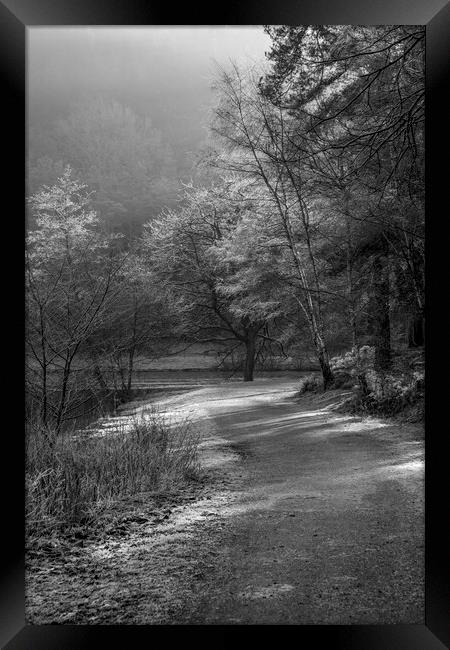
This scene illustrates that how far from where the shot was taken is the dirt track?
171 cm

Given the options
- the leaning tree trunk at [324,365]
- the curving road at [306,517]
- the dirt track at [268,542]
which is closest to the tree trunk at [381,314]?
the leaning tree trunk at [324,365]

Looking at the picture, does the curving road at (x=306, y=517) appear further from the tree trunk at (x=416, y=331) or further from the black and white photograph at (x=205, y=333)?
the tree trunk at (x=416, y=331)

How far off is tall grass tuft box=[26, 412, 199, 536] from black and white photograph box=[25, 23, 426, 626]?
0.04ft


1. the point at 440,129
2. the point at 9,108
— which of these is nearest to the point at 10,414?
the point at 9,108

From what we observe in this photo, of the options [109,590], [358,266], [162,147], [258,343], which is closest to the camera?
[109,590]

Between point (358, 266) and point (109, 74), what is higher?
point (109, 74)

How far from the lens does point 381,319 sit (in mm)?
3857

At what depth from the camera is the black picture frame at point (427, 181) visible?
1820 millimetres

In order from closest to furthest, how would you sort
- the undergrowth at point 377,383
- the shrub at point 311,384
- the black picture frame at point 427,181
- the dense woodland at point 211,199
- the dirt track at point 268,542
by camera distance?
the dirt track at point 268,542 → the black picture frame at point 427,181 → the dense woodland at point 211,199 → the shrub at point 311,384 → the undergrowth at point 377,383

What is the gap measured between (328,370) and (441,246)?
186cm

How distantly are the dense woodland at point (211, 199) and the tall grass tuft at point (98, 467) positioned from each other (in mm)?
325

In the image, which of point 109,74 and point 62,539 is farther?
point 109,74

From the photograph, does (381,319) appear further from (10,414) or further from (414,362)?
(10,414)

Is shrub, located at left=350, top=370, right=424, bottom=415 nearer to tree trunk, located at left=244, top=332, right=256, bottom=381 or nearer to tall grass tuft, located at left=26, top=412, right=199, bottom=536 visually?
tree trunk, located at left=244, top=332, right=256, bottom=381
